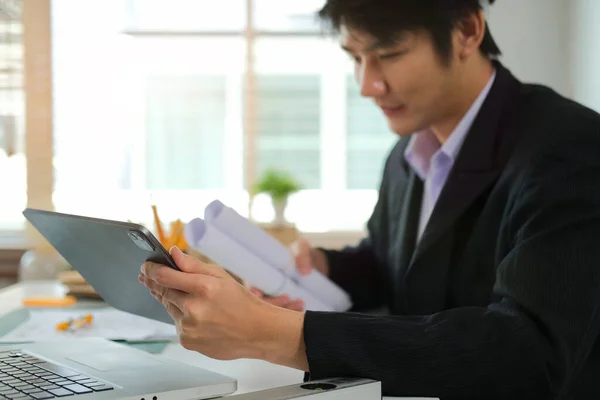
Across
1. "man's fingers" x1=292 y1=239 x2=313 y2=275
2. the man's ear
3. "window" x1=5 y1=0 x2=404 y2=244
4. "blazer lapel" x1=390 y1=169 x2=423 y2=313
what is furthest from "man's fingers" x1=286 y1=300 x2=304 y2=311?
"window" x1=5 y1=0 x2=404 y2=244

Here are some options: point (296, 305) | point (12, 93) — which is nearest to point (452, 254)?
point (296, 305)

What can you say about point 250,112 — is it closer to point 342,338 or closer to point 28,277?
Answer: point 28,277

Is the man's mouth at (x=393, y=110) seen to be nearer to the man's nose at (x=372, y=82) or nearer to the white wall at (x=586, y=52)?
the man's nose at (x=372, y=82)

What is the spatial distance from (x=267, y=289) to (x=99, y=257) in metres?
0.34

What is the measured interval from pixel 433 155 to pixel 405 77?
25cm

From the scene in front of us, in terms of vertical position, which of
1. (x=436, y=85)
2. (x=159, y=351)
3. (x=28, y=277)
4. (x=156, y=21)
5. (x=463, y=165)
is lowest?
(x=28, y=277)

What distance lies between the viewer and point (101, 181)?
3328 millimetres

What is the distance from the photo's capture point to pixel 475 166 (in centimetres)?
116

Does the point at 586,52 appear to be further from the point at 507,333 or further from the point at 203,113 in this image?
the point at 507,333

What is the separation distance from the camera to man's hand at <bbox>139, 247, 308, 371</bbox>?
2.47ft

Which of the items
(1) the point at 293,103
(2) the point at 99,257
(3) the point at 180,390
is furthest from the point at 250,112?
(3) the point at 180,390

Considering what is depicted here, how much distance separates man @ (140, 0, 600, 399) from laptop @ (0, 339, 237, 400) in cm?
5

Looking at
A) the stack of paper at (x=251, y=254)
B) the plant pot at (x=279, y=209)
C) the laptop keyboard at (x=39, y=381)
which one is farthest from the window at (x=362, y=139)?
the laptop keyboard at (x=39, y=381)

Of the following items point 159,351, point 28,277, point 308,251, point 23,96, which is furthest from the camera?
point 23,96
